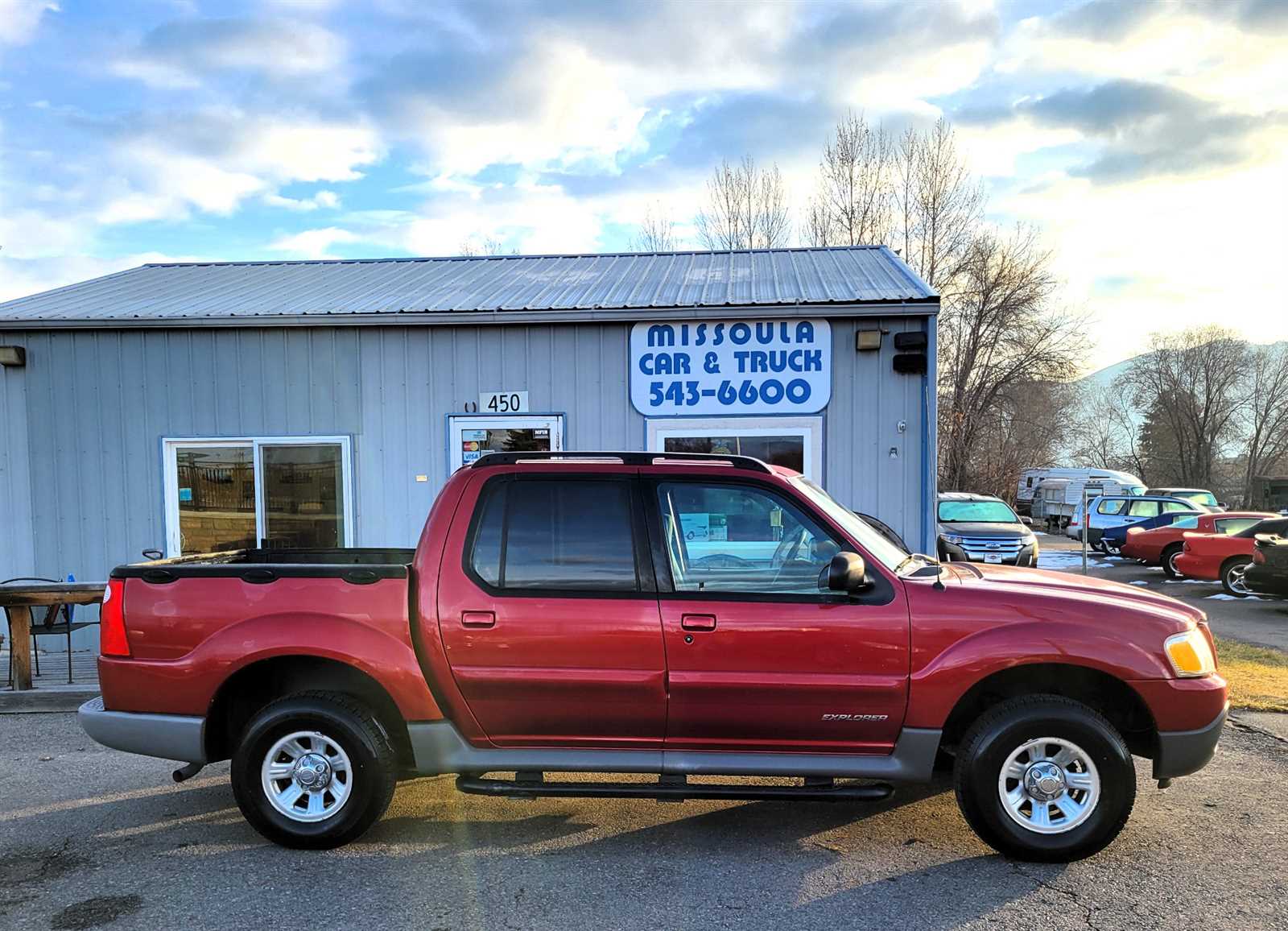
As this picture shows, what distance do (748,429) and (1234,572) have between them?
394 inches

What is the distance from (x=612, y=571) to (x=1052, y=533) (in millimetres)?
33140

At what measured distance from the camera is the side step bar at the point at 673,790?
3762mm

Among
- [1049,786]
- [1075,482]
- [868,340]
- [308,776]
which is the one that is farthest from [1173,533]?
[1075,482]

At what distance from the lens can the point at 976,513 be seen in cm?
1512

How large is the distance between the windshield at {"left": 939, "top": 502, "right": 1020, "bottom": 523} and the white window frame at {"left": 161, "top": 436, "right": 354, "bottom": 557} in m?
10.4

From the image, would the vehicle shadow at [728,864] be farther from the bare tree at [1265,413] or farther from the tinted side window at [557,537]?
the bare tree at [1265,413]

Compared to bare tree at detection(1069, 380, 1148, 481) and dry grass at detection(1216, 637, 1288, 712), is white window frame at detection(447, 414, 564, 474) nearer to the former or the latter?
dry grass at detection(1216, 637, 1288, 712)

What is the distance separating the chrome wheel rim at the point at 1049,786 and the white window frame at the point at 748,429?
4828 millimetres

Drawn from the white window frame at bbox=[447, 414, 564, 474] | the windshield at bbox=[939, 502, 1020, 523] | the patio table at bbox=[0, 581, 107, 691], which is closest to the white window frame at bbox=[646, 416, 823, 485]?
the white window frame at bbox=[447, 414, 564, 474]

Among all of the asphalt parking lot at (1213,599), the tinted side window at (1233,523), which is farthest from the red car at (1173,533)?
the asphalt parking lot at (1213,599)

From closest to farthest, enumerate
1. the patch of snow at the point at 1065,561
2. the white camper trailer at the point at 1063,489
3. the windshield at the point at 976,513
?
1. the windshield at the point at 976,513
2. the patch of snow at the point at 1065,561
3. the white camper trailer at the point at 1063,489

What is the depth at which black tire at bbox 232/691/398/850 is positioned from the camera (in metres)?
3.95

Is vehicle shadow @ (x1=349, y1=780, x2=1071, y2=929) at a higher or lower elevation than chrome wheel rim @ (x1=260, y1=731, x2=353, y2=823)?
lower

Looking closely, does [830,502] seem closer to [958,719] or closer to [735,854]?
[958,719]
